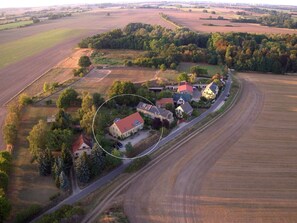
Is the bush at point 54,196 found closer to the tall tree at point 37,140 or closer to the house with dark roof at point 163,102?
the tall tree at point 37,140

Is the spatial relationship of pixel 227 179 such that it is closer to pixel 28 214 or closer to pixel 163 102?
pixel 163 102

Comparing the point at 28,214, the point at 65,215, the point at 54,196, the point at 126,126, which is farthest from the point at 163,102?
the point at 28,214

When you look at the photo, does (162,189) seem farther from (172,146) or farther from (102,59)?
(102,59)

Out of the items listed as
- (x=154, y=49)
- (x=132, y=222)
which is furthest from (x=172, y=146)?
(x=154, y=49)

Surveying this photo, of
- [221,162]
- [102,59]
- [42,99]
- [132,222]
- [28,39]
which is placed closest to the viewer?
[132,222]

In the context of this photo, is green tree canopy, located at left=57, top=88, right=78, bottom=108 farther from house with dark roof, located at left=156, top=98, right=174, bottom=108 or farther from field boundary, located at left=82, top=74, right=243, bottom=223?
field boundary, located at left=82, top=74, right=243, bottom=223
